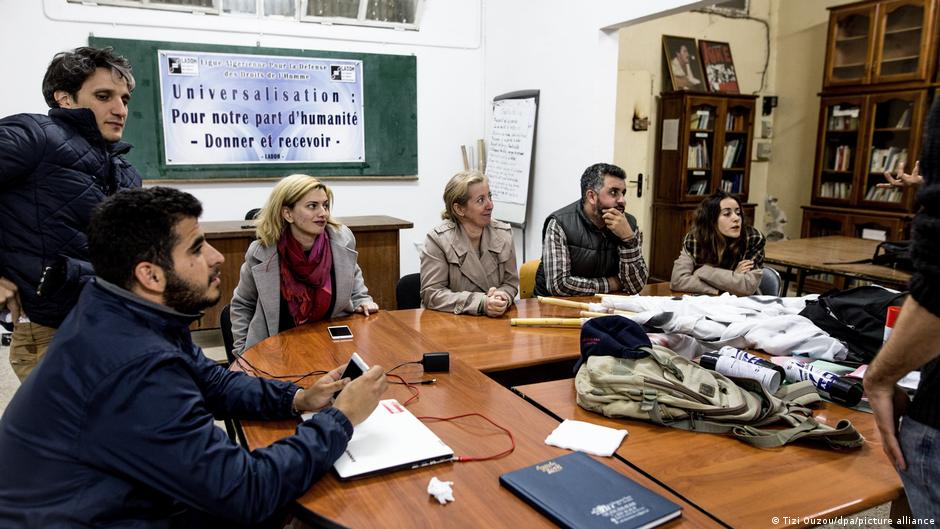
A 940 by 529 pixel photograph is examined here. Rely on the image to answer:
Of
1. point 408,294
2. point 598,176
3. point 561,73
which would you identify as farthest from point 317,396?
point 561,73

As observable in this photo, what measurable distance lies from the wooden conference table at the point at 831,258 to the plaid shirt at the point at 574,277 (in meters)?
1.22

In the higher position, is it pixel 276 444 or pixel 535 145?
pixel 535 145

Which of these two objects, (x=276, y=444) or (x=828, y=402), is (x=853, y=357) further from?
(x=276, y=444)

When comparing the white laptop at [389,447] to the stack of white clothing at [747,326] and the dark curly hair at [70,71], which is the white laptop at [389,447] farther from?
the dark curly hair at [70,71]

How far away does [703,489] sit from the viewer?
124cm

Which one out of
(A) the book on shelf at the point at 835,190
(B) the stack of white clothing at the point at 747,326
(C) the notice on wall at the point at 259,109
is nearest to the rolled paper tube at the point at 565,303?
(B) the stack of white clothing at the point at 747,326

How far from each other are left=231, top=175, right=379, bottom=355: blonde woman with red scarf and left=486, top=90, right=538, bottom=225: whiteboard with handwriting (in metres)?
3.02

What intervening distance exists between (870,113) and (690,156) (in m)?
1.66

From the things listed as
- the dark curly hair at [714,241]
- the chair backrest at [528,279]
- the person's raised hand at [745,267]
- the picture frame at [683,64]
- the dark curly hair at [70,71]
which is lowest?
the chair backrest at [528,279]

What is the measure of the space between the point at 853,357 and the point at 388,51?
4.67m

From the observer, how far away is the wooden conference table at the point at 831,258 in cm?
340

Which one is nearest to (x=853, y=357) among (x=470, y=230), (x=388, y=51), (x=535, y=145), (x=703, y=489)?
(x=703, y=489)

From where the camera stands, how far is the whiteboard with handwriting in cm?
532

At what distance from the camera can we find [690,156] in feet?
20.0
